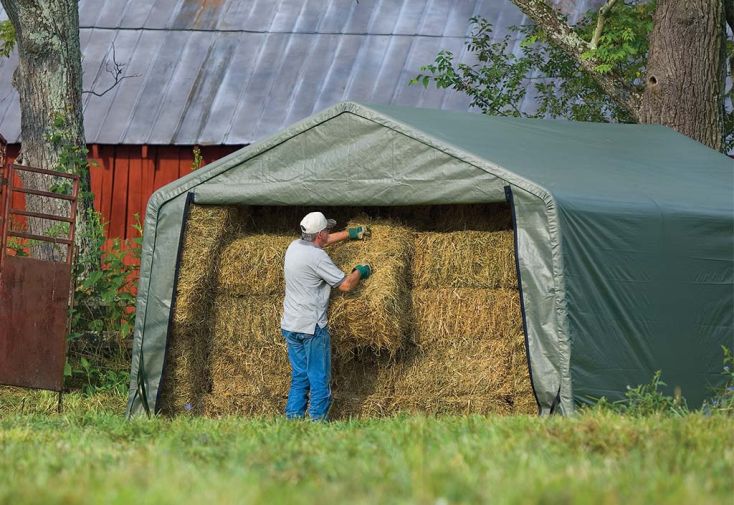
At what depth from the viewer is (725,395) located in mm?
9102

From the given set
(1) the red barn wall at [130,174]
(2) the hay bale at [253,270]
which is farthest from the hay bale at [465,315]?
(1) the red barn wall at [130,174]

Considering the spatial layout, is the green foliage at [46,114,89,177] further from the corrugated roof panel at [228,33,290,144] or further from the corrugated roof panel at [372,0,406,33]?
the corrugated roof panel at [372,0,406,33]

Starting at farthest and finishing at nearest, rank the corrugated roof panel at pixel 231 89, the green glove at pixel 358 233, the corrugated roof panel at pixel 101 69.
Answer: the corrugated roof panel at pixel 101 69 < the corrugated roof panel at pixel 231 89 < the green glove at pixel 358 233

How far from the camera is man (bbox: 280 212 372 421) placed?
947 cm

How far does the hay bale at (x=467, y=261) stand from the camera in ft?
32.4

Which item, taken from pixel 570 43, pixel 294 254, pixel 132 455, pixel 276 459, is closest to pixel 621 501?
pixel 276 459

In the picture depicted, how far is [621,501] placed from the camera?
402 cm

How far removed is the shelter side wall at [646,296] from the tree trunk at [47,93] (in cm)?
655

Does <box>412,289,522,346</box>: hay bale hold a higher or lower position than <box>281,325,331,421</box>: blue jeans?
higher

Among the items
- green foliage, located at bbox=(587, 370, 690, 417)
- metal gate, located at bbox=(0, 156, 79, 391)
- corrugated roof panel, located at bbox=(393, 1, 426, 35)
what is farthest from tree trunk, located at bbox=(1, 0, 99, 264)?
corrugated roof panel, located at bbox=(393, 1, 426, 35)

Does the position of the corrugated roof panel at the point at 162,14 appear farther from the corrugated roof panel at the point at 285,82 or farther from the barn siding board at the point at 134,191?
the barn siding board at the point at 134,191

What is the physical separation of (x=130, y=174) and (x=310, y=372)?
33.9 ft

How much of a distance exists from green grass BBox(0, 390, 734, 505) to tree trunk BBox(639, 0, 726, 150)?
23.3 feet

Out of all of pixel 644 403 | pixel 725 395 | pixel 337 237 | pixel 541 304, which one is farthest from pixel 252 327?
pixel 725 395
